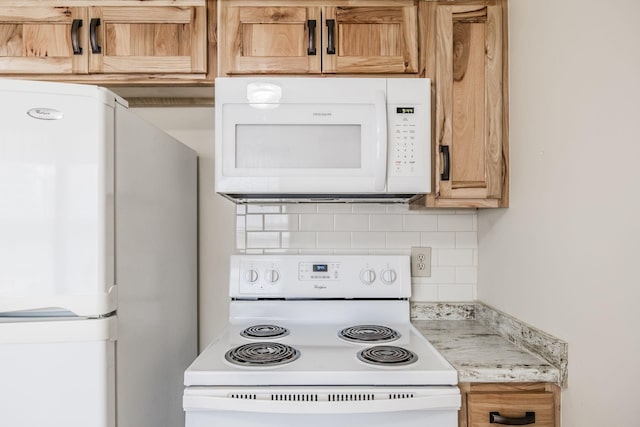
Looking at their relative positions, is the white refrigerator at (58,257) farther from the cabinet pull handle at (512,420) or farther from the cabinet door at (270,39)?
the cabinet pull handle at (512,420)

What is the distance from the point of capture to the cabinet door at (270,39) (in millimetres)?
1540

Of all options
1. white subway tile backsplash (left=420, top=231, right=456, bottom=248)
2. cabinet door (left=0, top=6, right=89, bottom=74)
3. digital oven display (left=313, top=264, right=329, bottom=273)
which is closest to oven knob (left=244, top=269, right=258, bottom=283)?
digital oven display (left=313, top=264, right=329, bottom=273)

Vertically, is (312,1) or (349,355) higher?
(312,1)

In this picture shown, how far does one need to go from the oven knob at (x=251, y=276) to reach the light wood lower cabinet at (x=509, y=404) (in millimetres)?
928

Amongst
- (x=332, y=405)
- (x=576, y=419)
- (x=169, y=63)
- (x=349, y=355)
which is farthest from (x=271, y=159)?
(x=576, y=419)

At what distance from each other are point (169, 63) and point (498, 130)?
1281mm

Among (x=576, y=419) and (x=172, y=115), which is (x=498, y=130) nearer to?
(x=576, y=419)

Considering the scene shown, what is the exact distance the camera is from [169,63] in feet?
5.09

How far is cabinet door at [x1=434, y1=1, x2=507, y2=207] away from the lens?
1545 mm

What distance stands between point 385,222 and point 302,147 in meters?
0.62

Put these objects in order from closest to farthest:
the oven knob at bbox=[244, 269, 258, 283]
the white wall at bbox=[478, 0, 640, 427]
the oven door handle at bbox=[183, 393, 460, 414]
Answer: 1. the white wall at bbox=[478, 0, 640, 427]
2. the oven door handle at bbox=[183, 393, 460, 414]
3. the oven knob at bbox=[244, 269, 258, 283]

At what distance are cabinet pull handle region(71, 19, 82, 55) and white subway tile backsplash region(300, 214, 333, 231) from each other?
1.11 m

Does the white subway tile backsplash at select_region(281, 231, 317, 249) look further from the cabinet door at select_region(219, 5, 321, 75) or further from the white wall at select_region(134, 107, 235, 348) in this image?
the cabinet door at select_region(219, 5, 321, 75)

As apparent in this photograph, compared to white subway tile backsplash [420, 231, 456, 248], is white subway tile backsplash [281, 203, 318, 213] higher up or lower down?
higher up
